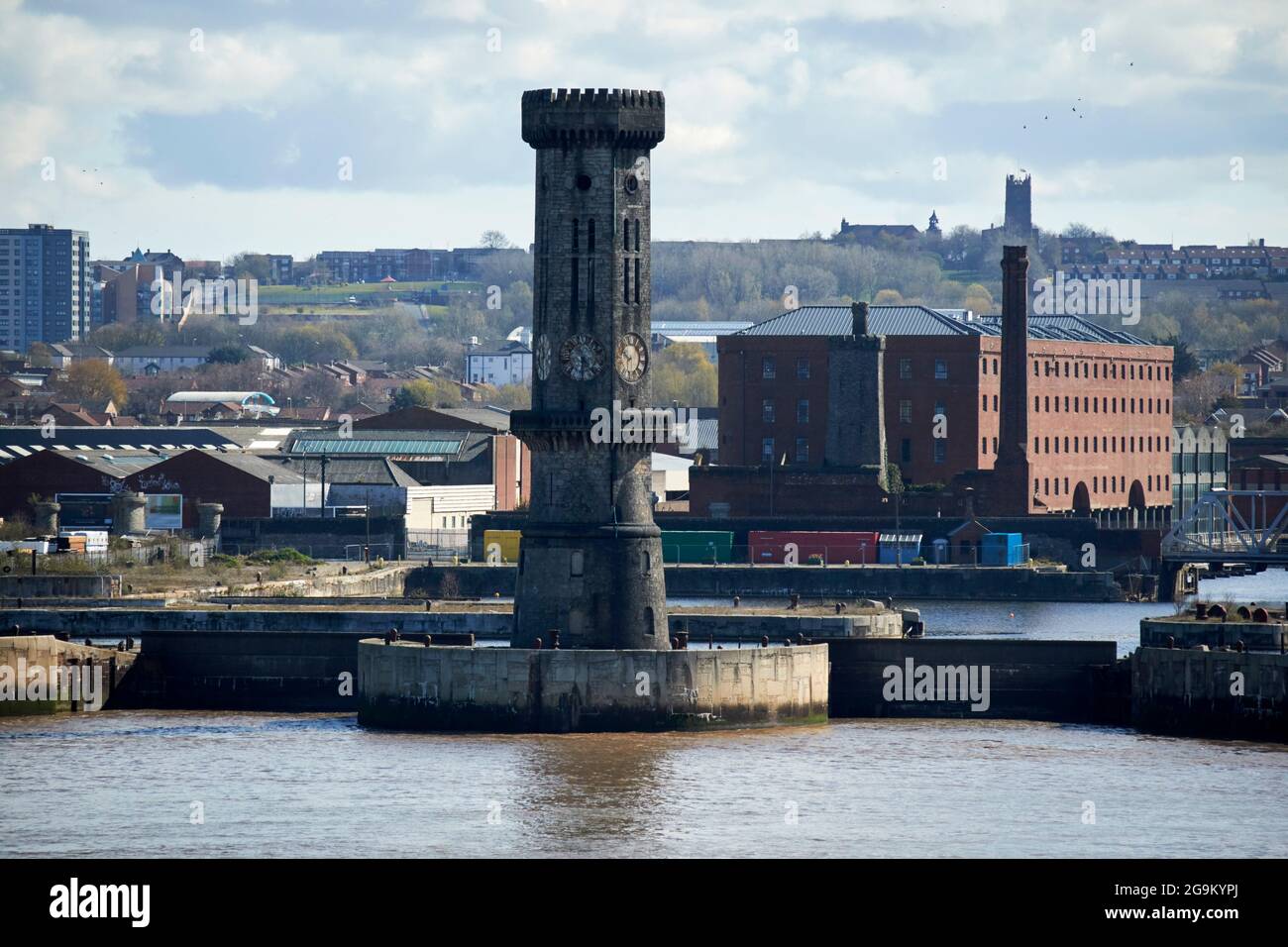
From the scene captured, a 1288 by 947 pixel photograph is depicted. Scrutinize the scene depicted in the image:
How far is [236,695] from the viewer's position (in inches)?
2756

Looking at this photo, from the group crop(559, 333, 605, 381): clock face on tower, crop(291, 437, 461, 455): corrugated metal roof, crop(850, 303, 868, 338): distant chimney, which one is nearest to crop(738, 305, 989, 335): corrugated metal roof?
crop(850, 303, 868, 338): distant chimney

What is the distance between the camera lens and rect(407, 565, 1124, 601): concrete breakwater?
399 ft

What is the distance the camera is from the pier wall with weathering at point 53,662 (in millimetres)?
67625

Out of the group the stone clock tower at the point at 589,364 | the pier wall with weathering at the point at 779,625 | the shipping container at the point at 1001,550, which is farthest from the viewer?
the shipping container at the point at 1001,550

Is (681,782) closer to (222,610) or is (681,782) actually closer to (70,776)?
(70,776)

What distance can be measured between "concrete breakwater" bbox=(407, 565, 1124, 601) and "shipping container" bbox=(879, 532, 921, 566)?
5563 mm

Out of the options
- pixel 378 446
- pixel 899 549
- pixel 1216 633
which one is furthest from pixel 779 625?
pixel 378 446

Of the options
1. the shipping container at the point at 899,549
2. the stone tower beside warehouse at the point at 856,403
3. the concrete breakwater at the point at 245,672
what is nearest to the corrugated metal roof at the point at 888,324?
the stone tower beside warehouse at the point at 856,403

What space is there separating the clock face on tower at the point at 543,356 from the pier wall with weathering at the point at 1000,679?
1083cm

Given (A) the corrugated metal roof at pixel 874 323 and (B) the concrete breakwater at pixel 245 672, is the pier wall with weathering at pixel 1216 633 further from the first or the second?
(A) the corrugated metal roof at pixel 874 323

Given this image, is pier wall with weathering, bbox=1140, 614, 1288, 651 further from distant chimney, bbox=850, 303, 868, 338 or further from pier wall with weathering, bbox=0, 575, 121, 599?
distant chimney, bbox=850, 303, 868, 338
